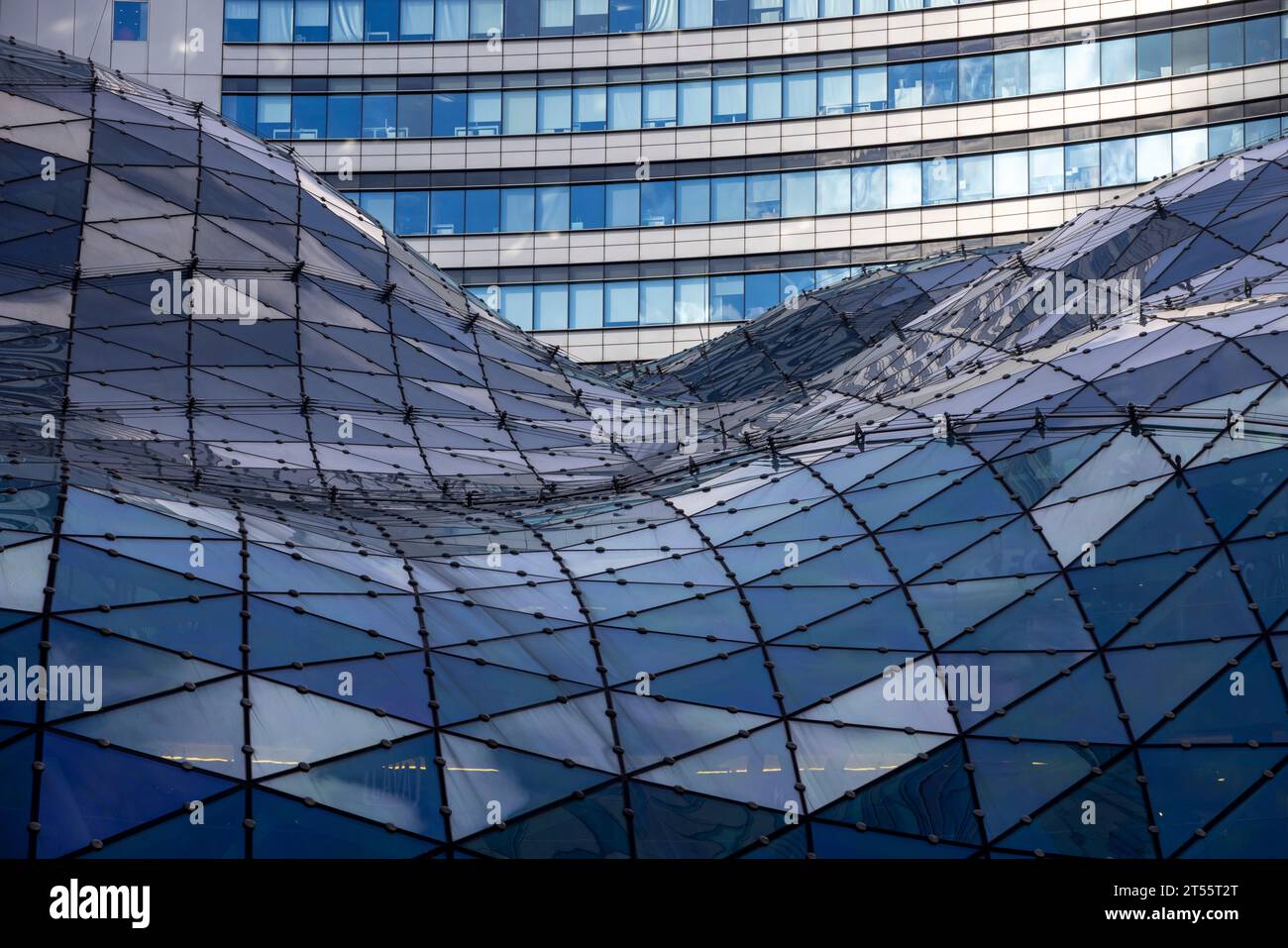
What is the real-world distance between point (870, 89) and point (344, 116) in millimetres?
27917

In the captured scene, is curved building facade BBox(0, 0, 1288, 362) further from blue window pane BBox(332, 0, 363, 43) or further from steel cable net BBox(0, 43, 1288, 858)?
steel cable net BBox(0, 43, 1288, 858)

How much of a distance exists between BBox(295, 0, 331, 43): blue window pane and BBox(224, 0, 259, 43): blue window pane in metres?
2.38

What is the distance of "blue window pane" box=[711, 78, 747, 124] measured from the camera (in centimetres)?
7844

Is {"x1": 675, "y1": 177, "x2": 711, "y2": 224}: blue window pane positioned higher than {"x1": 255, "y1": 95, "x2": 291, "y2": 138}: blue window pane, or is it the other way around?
{"x1": 255, "y1": 95, "x2": 291, "y2": 138}: blue window pane

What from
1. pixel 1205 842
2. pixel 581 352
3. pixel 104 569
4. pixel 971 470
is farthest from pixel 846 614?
pixel 581 352

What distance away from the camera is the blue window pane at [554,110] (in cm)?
7969

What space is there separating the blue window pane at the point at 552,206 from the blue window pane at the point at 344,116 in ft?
34.4

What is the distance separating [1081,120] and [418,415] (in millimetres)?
51541

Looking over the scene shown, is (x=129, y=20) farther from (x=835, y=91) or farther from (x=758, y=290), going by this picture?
(x=835, y=91)

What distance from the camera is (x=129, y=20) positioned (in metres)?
80.5

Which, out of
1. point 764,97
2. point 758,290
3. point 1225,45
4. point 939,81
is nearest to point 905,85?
point 939,81

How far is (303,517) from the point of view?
26156 millimetres

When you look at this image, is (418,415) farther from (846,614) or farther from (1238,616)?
(1238,616)

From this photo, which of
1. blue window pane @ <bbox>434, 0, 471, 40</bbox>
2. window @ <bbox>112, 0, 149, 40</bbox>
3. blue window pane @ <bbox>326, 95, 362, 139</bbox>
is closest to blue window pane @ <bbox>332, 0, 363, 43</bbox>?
blue window pane @ <bbox>326, 95, 362, 139</bbox>
